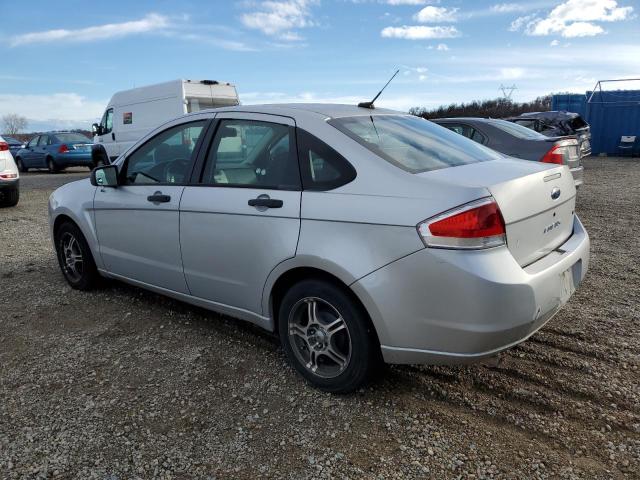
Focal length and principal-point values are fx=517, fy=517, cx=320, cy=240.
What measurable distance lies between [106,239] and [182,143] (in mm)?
1167

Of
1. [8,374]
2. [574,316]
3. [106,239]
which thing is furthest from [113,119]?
[574,316]

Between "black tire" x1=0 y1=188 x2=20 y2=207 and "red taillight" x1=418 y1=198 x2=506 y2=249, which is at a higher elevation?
"red taillight" x1=418 y1=198 x2=506 y2=249

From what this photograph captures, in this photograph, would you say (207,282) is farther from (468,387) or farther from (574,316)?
(574,316)

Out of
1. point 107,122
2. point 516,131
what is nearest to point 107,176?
point 516,131

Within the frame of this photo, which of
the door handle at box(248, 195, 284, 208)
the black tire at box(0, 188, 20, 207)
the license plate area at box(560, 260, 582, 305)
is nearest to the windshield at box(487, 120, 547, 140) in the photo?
the license plate area at box(560, 260, 582, 305)

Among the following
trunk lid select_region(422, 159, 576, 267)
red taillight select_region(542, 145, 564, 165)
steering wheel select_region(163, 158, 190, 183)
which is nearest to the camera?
trunk lid select_region(422, 159, 576, 267)

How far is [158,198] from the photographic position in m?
3.69

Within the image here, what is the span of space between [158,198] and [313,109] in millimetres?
1305

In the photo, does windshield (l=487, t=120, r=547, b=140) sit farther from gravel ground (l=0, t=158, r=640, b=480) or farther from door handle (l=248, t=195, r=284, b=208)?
door handle (l=248, t=195, r=284, b=208)

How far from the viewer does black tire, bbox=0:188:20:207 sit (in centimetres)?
1036

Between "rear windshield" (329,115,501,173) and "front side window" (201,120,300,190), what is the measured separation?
0.34m

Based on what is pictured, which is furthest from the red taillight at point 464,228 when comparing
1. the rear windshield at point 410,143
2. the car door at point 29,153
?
the car door at point 29,153

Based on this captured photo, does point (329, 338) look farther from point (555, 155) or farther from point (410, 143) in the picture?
point (555, 155)

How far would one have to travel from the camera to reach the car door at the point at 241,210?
2.99 metres
